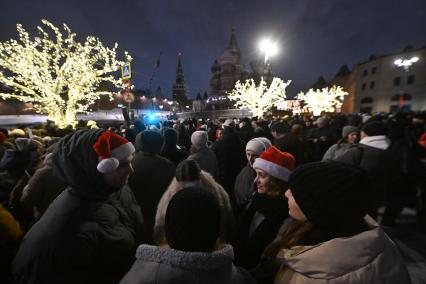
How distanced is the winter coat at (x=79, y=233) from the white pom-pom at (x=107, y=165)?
0.20 ft

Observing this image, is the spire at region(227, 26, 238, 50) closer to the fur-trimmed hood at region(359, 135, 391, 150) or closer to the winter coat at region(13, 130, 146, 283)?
the fur-trimmed hood at region(359, 135, 391, 150)

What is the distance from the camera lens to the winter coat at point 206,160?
485 centimetres

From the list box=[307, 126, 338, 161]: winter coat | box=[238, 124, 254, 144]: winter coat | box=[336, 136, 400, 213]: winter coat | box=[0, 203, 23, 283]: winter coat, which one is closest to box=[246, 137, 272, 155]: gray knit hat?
box=[336, 136, 400, 213]: winter coat

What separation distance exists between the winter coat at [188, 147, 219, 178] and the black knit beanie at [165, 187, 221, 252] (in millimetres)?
3548

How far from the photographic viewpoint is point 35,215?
323cm

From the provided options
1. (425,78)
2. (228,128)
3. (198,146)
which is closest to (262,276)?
(198,146)

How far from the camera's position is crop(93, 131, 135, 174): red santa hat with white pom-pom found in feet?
6.02

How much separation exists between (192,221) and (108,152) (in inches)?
41.0

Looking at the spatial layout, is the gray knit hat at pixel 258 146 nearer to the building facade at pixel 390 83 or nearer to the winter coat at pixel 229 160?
the winter coat at pixel 229 160

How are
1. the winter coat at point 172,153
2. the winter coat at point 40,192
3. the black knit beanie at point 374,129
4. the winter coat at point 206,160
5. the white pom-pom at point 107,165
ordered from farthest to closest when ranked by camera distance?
the winter coat at point 172,153 < the winter coat at point 206,160 < the black knit beanie at point 374,129 < the winter coat at point 40,192 < the white pom-pom at point 107,165

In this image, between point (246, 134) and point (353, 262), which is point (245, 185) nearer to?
point (353, 262)

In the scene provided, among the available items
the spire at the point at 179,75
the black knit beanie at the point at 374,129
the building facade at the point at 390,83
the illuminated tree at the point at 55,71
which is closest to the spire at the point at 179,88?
the spire at the point at 179,75

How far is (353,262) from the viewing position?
119cm

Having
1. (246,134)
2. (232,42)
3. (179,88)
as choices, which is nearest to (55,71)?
(246,134)
